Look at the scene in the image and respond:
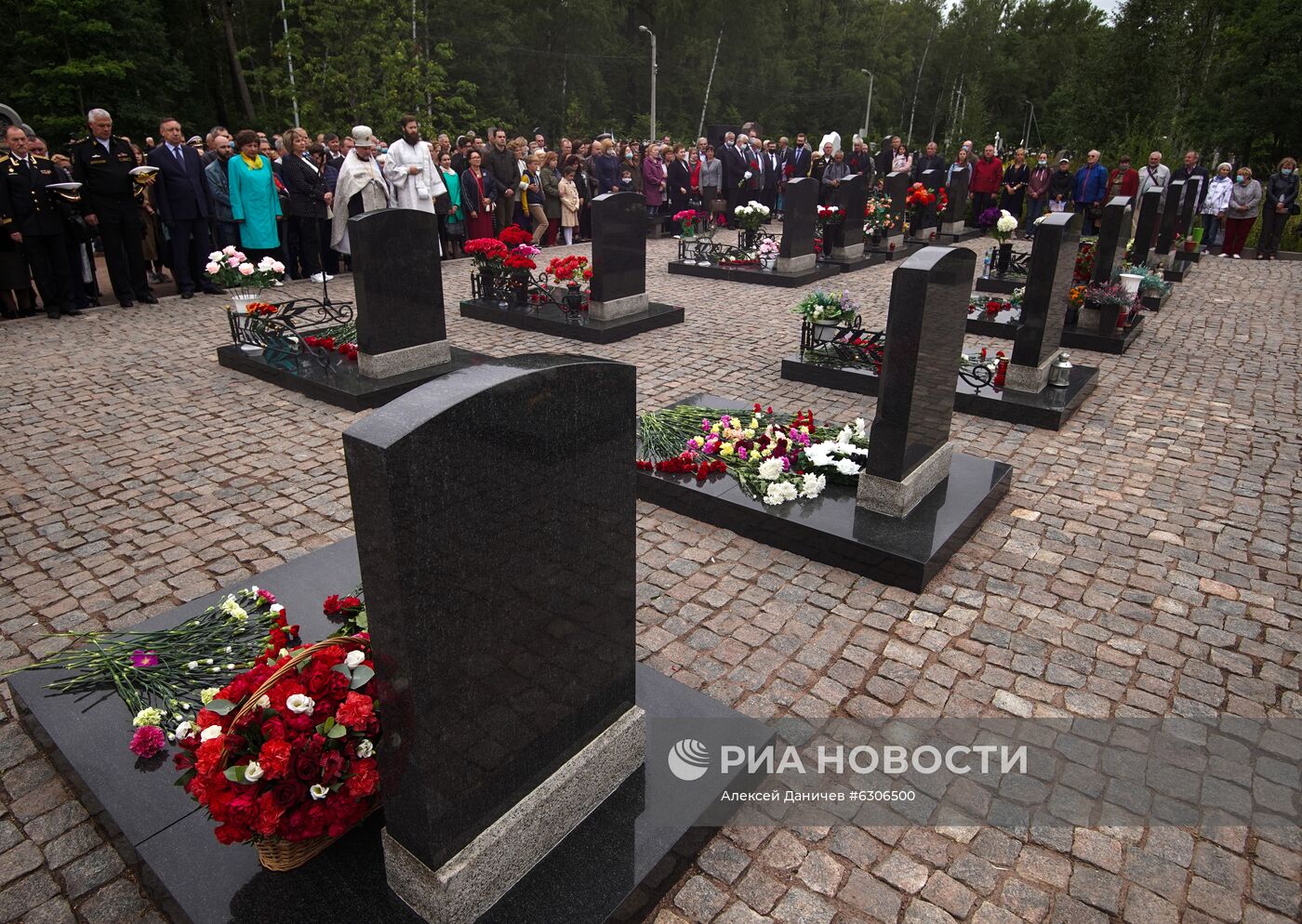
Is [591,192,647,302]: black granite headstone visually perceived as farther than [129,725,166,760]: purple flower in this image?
Yes

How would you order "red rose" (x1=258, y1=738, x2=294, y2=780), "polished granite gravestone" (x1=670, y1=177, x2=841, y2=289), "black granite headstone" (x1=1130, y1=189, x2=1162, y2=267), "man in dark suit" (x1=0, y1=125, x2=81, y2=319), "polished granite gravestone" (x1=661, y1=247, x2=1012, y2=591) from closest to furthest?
1. "red rose" (x1=258, y1=738, x2=294, y2=780)
2. "polished granite gravestone" (x1=661, y1=247, x2=1012, y2=591)
3. "man in dark suit" (x1=0, y1=125, x2=81, y2=319)
4. "black granite headstone" (x1=1130, y1=189, x2=1162, y2=267)
5. "polished granite gravestone" (x1=670, y1=177, x2=841, y2=289)

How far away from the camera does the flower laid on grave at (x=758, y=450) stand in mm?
6102

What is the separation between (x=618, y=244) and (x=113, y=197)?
683cm

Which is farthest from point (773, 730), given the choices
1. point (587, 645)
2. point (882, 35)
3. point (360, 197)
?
point (882, 35)

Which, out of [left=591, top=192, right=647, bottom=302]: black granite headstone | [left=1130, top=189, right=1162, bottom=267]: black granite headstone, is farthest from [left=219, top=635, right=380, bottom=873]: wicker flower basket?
[left=1130, top=189, right=1162, bottom=267]: black granite headstone

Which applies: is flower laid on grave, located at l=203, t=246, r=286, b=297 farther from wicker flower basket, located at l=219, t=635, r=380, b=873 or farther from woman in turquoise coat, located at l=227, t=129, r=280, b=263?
wicker flower basket, located at l=219, t=635, r=380, b=873

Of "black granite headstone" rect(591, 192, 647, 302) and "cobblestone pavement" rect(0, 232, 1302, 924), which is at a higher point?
"black granite headstone" rect(591, 192, 647, 302)

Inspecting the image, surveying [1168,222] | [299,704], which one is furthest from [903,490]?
[1168,222]

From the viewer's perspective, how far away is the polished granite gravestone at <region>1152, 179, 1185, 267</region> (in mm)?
15336

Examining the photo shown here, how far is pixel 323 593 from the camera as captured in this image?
4.63 m

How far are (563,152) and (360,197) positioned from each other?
684 centimetres

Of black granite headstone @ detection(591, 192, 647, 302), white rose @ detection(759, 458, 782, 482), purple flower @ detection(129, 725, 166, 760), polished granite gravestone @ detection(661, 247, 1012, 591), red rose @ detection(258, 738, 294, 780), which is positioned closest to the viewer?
red rose @ detection(258, 738, 294, 780)

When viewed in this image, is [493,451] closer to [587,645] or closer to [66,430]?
[587,645]

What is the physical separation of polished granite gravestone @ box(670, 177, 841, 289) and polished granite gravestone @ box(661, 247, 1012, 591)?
325 inches
